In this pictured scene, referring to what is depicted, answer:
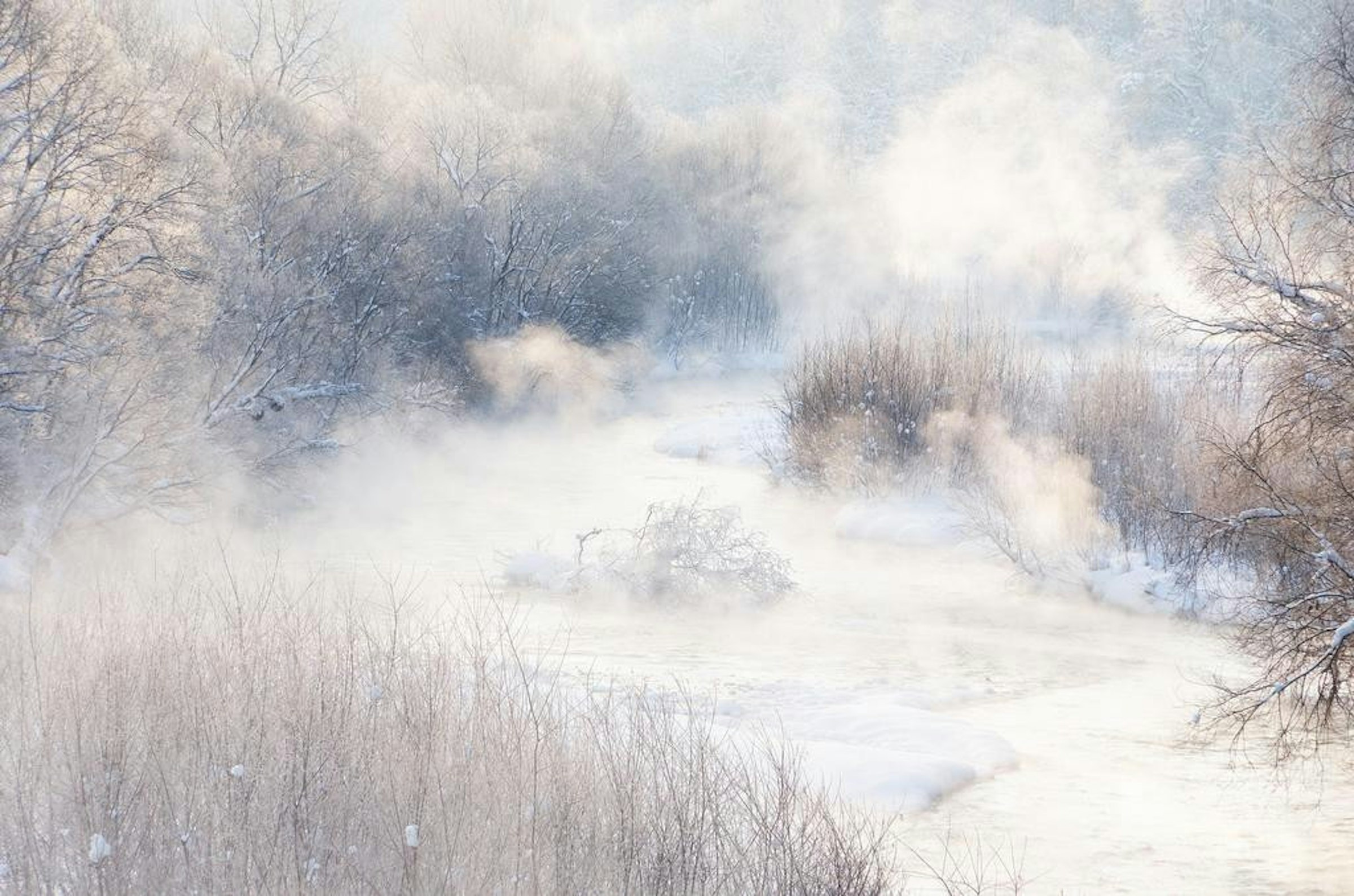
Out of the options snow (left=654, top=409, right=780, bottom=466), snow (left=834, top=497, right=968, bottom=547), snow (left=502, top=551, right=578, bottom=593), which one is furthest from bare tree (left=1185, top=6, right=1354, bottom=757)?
snow (left=654, top=409, right=780, bottom=466)

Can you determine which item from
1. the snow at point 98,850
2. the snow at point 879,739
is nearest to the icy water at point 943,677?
the snow at point 879,739

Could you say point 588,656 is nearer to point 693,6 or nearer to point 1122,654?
point 1122,654

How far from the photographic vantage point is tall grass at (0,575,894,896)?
19.9 feet

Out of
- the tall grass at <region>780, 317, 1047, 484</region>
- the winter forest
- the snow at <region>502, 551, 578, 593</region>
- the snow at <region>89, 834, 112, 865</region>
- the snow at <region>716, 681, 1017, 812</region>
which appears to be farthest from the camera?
the tall grass at <region>780, 317, 1047, 484</region>

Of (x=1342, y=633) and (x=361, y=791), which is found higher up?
(x=1342, y=633)

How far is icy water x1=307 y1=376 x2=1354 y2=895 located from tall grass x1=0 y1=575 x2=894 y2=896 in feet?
4.12

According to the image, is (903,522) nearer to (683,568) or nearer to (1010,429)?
(1010,429)

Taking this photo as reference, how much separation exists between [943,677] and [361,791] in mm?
7297

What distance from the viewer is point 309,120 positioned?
26.8 meters

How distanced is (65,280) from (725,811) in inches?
447

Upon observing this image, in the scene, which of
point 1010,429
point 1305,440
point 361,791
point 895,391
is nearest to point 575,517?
point 895,391

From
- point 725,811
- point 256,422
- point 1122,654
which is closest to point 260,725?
point 725,811

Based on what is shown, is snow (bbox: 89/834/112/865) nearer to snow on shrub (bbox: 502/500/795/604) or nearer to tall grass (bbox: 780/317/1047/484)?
snow on shrub (bbox: 502/500/795/604)

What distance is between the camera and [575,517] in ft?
71.9
